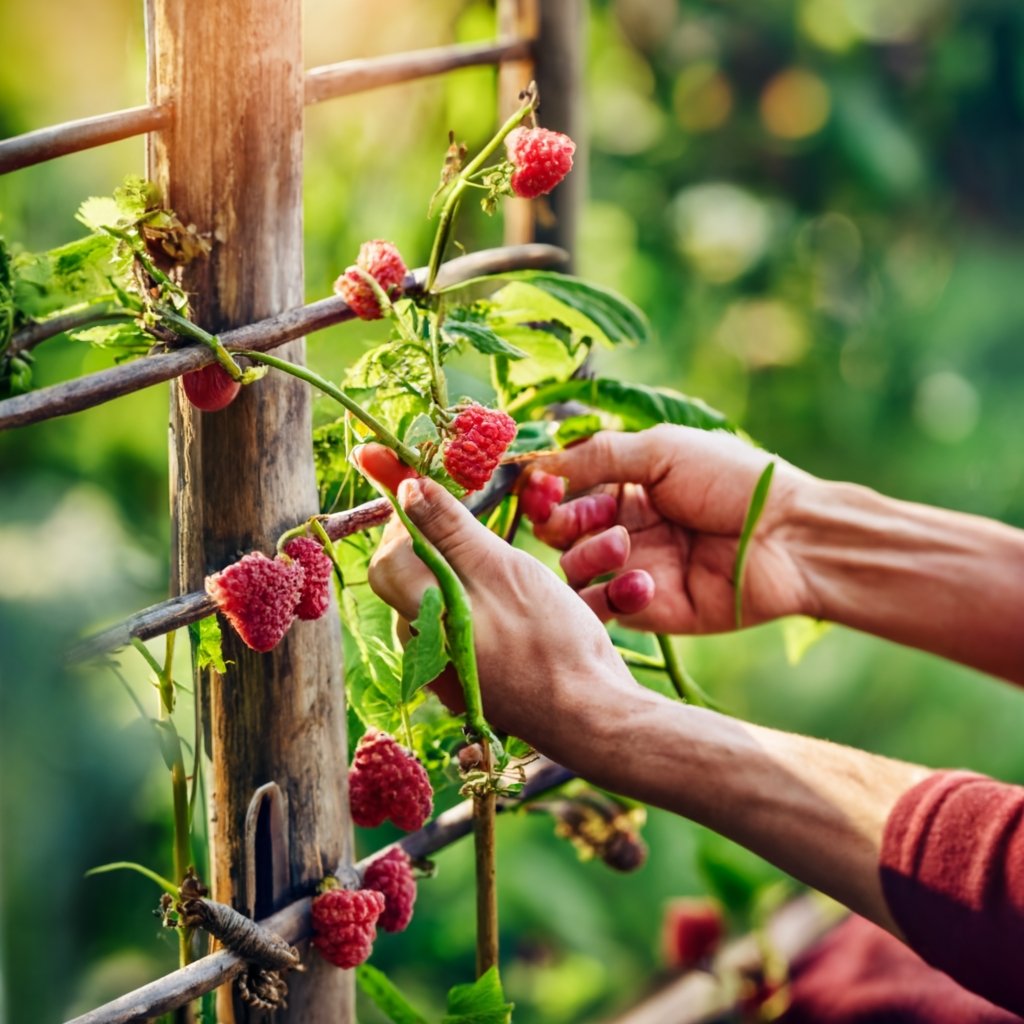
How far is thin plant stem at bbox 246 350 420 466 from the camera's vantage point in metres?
0.59

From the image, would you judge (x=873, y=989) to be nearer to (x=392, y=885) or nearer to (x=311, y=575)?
(x=392, y=885)

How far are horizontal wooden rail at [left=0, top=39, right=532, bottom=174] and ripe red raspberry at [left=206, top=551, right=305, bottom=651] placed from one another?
213 millimetres

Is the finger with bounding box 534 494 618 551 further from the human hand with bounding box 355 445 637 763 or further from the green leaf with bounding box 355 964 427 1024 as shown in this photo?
the green leaf with bounding box 355 964 427 1024

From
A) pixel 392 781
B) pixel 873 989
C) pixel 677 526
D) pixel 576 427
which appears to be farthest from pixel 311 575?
pixel 873 989

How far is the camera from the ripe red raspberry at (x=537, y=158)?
0.61m

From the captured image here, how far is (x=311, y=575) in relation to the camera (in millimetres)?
628

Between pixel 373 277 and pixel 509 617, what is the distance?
0.63 ft

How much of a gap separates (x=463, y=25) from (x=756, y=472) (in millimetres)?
1141

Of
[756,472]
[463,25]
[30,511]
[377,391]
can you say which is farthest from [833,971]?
[463,25]

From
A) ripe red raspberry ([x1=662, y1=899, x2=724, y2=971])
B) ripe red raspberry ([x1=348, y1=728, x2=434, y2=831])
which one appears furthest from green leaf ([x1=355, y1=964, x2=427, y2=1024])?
ripe red raspberry ([x1=662, y1=899, x2=724, y2=971])

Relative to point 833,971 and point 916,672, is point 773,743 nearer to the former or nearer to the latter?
point 833,971

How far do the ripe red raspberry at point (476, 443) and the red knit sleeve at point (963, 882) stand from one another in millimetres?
306

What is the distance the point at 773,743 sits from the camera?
704 mm

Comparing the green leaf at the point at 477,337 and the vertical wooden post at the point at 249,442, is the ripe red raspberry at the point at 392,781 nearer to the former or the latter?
the vertical wooden post at the point at 249,442
